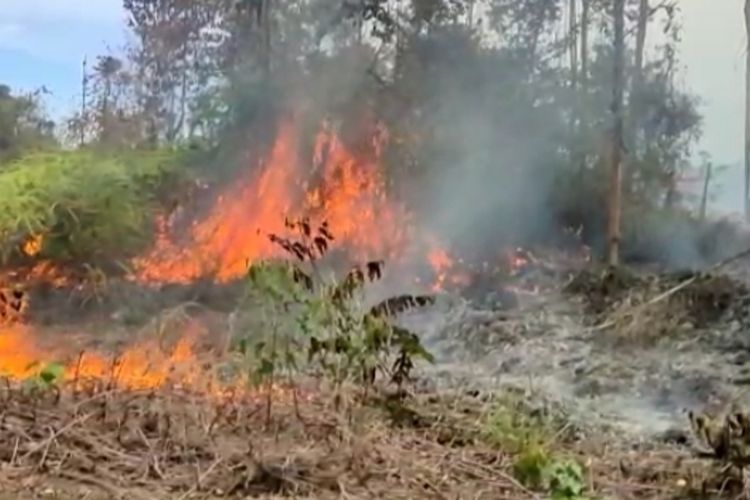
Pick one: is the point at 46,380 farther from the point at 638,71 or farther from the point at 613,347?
the point at 638,71

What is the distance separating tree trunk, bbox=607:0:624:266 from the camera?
16.4m

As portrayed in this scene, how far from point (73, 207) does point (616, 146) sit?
8.63 meters

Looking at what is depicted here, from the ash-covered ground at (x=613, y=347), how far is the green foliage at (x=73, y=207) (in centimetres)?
442

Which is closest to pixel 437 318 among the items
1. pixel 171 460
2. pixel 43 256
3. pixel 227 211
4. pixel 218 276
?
pixel 218 276

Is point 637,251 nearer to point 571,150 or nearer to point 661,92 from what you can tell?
point 571,150

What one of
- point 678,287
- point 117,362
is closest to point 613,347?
point 678,287

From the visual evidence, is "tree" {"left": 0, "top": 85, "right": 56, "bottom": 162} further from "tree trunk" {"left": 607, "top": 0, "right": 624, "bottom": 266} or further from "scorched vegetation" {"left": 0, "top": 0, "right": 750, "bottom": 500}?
"tree trunk" {"left": 607, "top": 0, "right": 624, "bottom": 266}

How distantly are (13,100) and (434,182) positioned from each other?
23.9ft

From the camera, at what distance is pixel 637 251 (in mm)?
18562

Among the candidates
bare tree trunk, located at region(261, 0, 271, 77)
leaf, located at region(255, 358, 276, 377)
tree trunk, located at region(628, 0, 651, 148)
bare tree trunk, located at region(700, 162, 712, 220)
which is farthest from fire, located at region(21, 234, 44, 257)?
bare tree trunk, located at region(700, 162, 712, 220)

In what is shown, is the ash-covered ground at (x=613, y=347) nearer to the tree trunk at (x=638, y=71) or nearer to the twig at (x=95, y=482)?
the twig at (x=95, y=482)

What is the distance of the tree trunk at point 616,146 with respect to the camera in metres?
16.4

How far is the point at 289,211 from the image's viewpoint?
50.4 ft

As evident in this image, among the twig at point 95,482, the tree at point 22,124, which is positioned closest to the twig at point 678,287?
the twig at point 95,482
